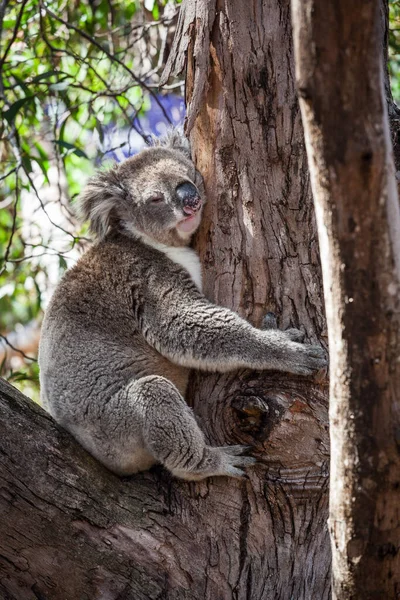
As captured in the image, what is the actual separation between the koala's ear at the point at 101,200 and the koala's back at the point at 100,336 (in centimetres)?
16

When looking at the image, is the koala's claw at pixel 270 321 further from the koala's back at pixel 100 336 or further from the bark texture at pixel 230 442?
the koala's back at pixel 100 336

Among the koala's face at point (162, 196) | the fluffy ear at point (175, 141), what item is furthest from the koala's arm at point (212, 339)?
the fluffy ear at point (175, 141)

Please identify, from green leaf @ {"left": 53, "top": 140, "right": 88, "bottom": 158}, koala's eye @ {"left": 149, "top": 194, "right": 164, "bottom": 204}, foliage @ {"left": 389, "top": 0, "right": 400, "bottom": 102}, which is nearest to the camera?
koala's eye @ {"left": 149, "top": 194, "right": 164, "bottom": 204}

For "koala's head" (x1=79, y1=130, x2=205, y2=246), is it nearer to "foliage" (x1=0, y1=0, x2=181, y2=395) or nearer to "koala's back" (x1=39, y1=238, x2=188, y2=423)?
"koala's back" (x1=39, y1=238, x2=188, y2=423)

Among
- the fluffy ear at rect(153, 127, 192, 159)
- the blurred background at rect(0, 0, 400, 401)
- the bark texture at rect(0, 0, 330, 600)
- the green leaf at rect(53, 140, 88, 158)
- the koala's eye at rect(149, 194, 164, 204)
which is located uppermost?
the blurred background at rect(0, 0, 400, 401)

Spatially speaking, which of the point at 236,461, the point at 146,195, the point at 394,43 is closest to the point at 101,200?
the point at 146,195

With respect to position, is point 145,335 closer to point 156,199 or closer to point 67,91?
point 156,199

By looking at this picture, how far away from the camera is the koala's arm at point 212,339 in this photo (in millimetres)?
2898

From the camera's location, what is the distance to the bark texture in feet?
8.96

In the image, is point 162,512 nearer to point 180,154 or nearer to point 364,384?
point 364,384

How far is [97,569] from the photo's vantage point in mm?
2725

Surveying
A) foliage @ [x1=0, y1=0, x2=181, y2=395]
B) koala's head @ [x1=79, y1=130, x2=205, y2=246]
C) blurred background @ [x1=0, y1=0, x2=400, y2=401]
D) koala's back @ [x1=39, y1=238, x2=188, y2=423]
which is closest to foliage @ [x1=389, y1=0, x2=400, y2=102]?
blurred background @ [x1=0, y1=0, x2=400, y2=401]

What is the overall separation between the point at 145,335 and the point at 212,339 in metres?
0.42

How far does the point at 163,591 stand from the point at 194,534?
23 cm
